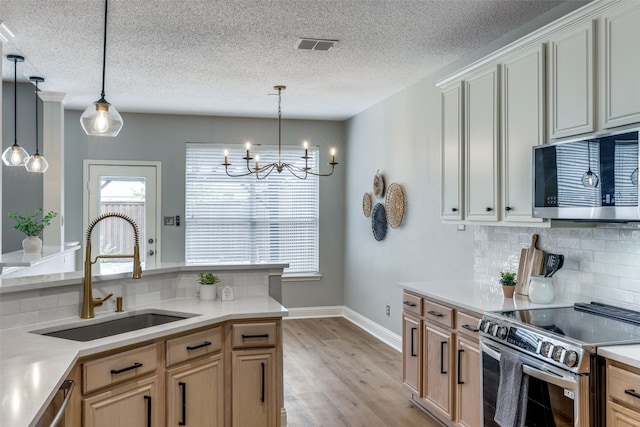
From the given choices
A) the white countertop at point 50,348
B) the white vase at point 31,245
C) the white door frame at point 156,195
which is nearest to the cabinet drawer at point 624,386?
the white countertop at point 50,348

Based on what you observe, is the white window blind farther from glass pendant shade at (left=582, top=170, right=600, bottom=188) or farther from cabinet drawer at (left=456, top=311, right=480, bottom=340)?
glass pendant shade at (left=582, top=170, right=600, bottom=188)

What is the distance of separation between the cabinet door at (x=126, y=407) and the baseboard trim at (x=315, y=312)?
15.2ft

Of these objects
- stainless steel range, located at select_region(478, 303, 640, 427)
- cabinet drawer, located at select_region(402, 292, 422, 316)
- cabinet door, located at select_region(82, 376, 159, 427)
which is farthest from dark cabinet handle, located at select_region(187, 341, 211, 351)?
cabinet drawer, located at select_region(402, 292, 422, 316)

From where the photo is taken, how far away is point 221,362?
2.83 metres

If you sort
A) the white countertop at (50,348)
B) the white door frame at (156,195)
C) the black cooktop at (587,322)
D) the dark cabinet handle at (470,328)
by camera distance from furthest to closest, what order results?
the white door frame at (156,195)
the dark cabinet handle at (470,328)
the black cooktop at (587,322)
the white countertop at (50,348)

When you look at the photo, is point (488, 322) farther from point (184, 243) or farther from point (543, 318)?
point (184, 243)

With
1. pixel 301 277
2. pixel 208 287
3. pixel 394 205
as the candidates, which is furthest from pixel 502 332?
pixel 301 277

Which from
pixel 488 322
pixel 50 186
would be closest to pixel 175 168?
pixel 50 186

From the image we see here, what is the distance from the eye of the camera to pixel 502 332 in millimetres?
2664

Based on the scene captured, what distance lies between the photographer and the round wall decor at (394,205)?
5.41 meters

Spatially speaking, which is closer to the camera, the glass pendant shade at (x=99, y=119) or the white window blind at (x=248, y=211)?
the glass pendant shade at (x=99, y=119)

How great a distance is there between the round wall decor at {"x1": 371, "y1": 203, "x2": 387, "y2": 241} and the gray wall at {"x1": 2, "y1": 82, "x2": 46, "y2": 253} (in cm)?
360

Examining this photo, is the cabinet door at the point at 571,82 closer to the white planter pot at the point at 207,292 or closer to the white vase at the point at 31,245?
the white planter pot at the point at 207,292

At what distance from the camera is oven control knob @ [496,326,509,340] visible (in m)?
2.64
